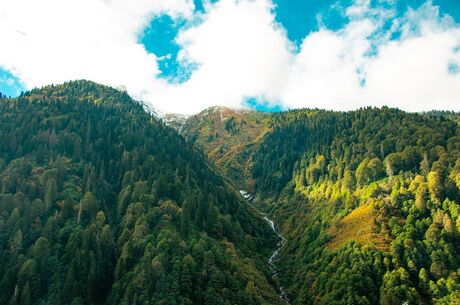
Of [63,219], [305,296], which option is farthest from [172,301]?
[63,219]

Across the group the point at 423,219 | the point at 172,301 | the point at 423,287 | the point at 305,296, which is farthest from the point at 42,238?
the point at 423,219

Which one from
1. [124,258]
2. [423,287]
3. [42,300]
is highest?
[124,258]

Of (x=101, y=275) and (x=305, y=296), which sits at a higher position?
(x=101, y=275)

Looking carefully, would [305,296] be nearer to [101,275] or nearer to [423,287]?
[423,287]

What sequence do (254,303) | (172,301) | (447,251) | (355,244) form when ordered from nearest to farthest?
1. (172,301)
2. (254,303)
3. (447,251)
4. (355,244)

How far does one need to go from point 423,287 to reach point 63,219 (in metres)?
155

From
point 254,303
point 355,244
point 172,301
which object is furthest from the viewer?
point 355,244

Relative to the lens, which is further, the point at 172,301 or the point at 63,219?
the point at 63,219

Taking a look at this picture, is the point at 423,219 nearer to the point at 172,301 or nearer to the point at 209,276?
the point at 209,276

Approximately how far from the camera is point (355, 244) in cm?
18925

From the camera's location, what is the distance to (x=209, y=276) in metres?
166

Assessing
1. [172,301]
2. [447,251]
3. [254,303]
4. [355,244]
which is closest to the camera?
[172,301]

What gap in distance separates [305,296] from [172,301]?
2417 inches

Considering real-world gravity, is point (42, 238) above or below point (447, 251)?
above
